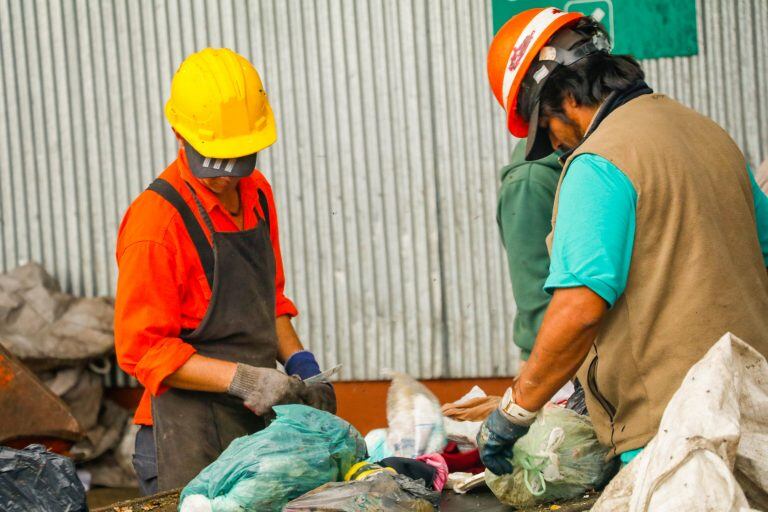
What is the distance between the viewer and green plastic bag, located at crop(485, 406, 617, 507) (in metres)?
2.89

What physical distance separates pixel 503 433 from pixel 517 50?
3.42ft

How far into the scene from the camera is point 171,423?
11.5 ft

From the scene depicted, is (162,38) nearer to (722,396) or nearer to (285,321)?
(285,321)

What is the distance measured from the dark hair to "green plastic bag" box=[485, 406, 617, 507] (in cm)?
87

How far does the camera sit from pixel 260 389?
3.40m

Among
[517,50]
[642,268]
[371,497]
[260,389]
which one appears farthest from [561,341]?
[260,389]

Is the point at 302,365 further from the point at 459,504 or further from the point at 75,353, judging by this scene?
the point at 75,353

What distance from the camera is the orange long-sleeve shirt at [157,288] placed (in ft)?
10.8

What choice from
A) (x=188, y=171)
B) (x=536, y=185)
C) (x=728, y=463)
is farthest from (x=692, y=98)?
(x=728, y=463)

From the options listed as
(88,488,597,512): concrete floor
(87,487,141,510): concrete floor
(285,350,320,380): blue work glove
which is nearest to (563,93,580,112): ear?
(88,488,597,512): concrete floor

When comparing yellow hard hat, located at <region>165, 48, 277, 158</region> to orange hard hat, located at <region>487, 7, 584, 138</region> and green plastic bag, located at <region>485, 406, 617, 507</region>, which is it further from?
green plastic bag, located at <region>485, 406, 617, 507</region>

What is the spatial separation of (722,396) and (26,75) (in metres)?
5.22

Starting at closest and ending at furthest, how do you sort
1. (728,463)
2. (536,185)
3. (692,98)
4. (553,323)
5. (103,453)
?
(728,463)
(553,323)
(536,185)
(692,98)
(103,453)

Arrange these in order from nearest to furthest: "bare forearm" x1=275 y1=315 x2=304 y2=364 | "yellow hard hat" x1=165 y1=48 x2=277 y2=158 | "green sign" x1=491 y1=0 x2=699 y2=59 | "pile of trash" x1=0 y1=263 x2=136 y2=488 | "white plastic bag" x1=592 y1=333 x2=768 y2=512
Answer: "white plastic bag" x1=592 y1=333 x2=768 y2=512
"yellow hard hat" x1=165 y1=48 x2=277 y2=158
"bare forearm" x1=275 y1=315 x2=304 y2=364
"green sign" x1=491 y1=0 x2=699 y2=59
"pile of trash" x1=0 y1=263 x2=136 y2=488
